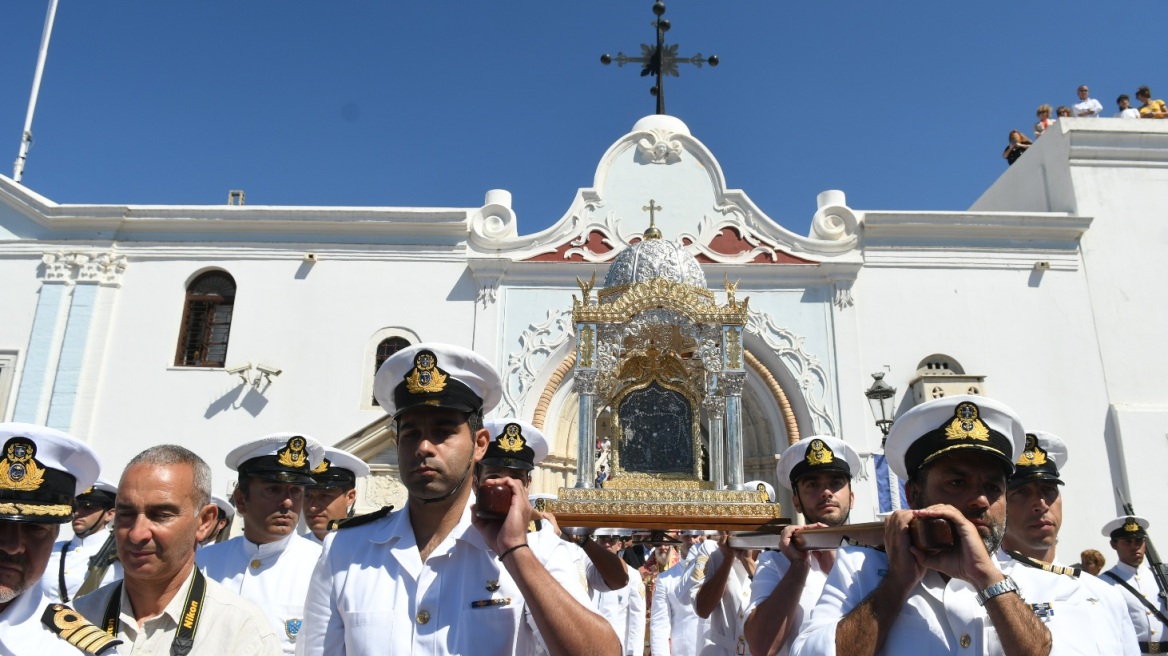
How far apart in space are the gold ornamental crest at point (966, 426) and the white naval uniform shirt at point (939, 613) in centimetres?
33

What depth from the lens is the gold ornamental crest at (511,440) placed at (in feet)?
13.8

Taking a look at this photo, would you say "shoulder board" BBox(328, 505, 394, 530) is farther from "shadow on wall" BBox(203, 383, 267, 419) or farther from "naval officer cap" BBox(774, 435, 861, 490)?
"shadow on wall" BBox(203, 383, 267, 419)

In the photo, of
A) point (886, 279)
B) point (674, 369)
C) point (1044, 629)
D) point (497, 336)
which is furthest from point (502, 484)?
point (886, 279)

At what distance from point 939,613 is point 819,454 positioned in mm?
1826

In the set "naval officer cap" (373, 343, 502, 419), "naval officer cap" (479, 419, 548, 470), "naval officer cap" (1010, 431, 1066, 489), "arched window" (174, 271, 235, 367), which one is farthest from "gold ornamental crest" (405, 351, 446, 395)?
"arched window" (174, 271, 235, 367)

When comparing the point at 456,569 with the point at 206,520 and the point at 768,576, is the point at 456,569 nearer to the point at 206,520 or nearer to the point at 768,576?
the point at 206,520

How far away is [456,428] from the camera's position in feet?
7.43

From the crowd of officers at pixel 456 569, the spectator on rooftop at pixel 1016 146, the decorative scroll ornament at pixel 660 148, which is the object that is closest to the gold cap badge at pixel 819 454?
the crowd of officers at pixel 456 569

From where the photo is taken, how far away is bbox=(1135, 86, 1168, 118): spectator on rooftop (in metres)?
13.8

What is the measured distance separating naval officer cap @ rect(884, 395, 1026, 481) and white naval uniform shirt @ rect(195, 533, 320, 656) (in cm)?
277

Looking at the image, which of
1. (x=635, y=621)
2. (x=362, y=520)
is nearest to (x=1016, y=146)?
(x=635, y=621)

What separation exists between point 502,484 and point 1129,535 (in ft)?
19.9

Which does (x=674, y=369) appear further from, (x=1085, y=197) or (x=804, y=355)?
(x=1085, y=197)

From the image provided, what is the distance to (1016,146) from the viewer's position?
1523 centimetres
